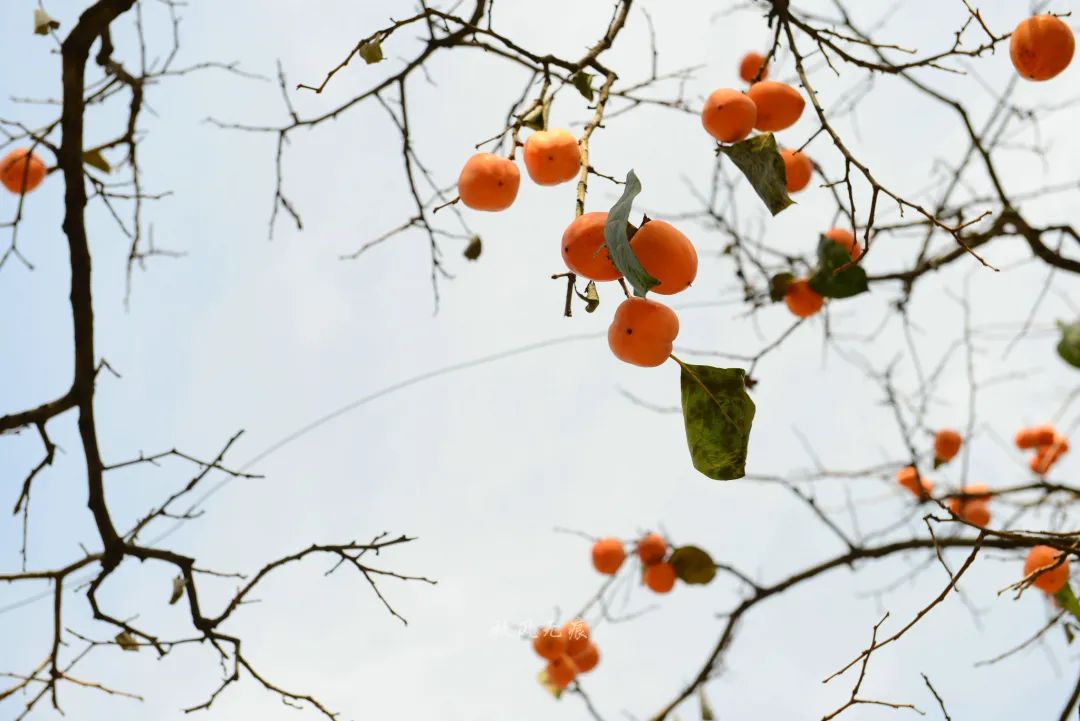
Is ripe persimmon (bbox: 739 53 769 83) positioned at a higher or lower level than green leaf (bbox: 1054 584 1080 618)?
higher

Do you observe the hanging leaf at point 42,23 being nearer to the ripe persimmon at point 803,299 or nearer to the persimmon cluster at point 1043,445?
the ripe persimmon at point 803,299

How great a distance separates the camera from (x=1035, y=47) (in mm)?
1716

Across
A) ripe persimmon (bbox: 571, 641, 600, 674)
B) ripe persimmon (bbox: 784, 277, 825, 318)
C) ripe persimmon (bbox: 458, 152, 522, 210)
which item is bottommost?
ripe persimmon (bbox: 571, 641, 600, 674)

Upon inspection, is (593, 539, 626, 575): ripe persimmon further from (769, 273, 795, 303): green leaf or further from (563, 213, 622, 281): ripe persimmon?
(563, 213, 622, 281): ripe persimmon

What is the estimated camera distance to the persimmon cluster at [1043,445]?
10.6ft

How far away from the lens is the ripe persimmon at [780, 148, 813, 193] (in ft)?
6.31

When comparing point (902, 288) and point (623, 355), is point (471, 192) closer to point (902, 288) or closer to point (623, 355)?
point (623, 355)

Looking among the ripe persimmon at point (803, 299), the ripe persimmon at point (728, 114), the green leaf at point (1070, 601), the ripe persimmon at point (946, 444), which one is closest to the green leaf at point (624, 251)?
the ripe persimmon at point (728, 114)

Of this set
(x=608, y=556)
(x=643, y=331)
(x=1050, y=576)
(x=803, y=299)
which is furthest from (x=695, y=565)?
(x=643, y=331)

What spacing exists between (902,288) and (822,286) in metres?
0.84

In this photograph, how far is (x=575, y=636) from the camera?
2346 millimetres

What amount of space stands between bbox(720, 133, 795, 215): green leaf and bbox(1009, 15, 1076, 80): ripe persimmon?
71 centimetres

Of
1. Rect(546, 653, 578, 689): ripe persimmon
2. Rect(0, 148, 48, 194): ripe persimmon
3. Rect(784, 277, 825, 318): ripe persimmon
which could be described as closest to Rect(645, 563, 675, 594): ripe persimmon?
Rect(546, 653, 578, 689): ripe persimmon

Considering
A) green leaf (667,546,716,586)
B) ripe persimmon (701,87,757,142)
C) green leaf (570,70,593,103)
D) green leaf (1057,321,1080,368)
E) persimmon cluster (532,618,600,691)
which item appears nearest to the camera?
ripe persimmon (701,87,757,142)
